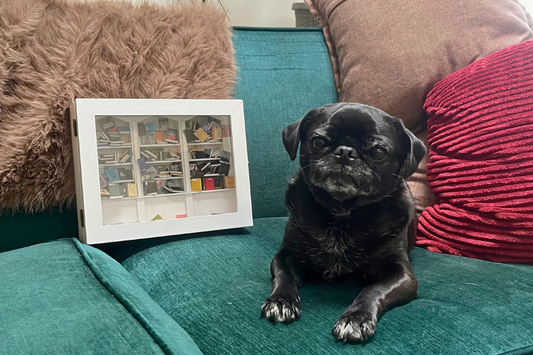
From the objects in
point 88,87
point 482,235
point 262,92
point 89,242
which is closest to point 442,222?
point 482,235

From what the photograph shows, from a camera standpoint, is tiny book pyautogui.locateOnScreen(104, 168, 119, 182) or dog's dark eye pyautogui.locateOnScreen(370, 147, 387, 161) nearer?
dog's dark eye pyautogui.locateOnScreen(370, 147, 387, 161)

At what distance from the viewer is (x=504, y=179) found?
0.91 metres

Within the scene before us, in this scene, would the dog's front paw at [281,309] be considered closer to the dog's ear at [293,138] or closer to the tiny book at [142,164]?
the dog's ear at [293,138]

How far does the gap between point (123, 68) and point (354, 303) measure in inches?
35.7

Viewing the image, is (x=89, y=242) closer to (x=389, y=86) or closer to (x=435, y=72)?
(x=389, y=86)

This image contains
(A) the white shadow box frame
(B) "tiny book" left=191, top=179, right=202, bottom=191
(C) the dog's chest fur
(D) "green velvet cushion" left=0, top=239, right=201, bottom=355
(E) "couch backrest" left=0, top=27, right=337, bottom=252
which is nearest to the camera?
(D) "green velvet cushion" left=0, top=239, right=201, bottom=355

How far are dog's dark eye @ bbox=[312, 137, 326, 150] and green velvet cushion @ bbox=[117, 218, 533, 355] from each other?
264mm

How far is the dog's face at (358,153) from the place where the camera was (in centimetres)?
72

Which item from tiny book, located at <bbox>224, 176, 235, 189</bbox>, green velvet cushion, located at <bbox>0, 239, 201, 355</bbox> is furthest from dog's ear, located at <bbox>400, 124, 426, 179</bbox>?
tiny book, located at <bbox>224, 176, 235, 189</bbox>

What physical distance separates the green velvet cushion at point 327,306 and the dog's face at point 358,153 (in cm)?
20

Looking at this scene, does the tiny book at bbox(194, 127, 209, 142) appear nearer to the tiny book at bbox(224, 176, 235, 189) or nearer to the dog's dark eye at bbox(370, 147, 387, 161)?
the tiny book at bbox(224, 176, 235, 189)

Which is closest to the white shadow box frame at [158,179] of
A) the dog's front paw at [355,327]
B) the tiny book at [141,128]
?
the tiny book at [141,128]

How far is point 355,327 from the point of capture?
607 millimetres

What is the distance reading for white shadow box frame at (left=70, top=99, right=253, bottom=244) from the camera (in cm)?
107
